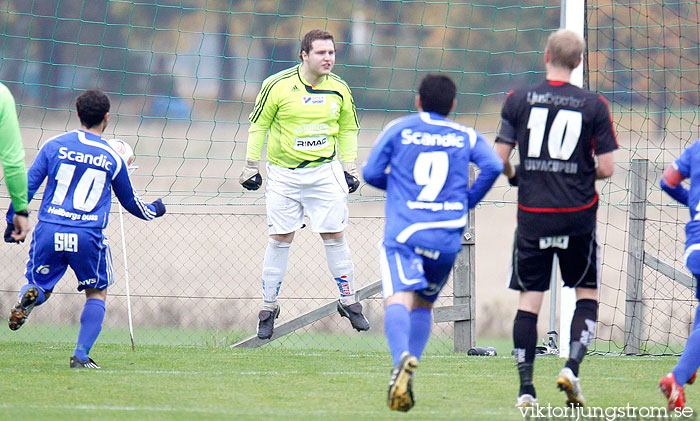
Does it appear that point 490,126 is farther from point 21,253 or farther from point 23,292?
point 23,292

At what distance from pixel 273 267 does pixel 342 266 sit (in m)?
0.56

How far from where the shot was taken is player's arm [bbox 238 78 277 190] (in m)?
7.79

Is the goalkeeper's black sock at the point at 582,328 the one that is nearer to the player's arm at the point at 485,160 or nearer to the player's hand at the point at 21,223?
the player's arm at the point at 485,160

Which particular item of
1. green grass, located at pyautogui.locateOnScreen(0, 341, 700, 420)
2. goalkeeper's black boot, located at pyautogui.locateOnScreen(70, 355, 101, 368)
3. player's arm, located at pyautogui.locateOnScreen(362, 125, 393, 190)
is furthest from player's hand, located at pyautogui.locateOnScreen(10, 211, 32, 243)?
player's arm, located at pyautogui.locateOnScreen(362, 125, 393, 190)

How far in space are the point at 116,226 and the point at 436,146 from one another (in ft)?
40.7

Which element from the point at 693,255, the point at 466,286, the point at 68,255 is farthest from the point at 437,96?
the point at 466,286

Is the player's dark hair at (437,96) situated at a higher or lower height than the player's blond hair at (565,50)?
lower

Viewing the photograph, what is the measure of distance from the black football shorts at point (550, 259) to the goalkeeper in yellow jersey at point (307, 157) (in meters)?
2.83

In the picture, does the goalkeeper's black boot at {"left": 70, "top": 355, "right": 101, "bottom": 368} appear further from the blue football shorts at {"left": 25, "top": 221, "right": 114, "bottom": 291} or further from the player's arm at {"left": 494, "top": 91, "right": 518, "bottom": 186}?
the player's arm at {"left": 494, "top": 91, "right": 518, "bottom": 186}

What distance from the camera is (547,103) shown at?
513cm

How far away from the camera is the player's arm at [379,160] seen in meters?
4.99

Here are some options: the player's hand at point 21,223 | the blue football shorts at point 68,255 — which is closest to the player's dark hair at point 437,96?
the player's hand at point 21,223

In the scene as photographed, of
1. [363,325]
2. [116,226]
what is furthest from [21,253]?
[363,325]

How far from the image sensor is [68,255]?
6426 mm
